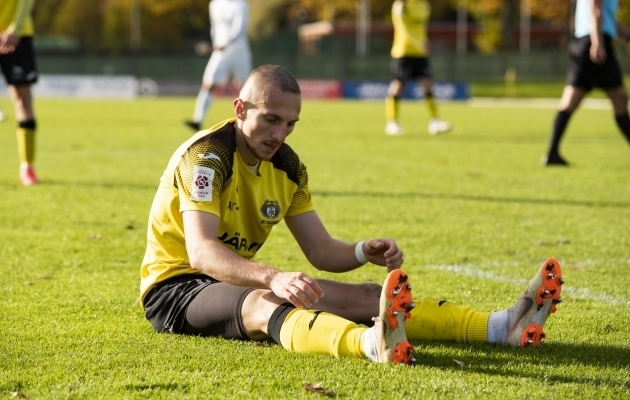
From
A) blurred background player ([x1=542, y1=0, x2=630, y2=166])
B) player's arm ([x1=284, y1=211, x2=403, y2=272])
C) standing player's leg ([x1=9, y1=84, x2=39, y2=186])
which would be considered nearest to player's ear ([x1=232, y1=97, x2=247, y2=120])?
player's arm ([x1=284, y1=211, x2=403, y2=272])

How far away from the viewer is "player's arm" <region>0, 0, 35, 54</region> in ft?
30.2

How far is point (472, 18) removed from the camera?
3196 inches

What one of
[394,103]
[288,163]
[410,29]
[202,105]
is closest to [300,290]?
[288,163]

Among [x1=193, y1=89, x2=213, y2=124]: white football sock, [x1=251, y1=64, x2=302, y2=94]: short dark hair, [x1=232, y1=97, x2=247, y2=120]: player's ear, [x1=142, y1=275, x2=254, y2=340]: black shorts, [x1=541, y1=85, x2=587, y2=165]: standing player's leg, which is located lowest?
[x1=193, y1=89, x2=213, y2=124]: white football sock

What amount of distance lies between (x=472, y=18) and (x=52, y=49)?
34.1 m

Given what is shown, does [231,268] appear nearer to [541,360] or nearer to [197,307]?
[197,307]

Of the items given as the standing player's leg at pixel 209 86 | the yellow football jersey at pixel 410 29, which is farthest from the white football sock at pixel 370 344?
the yellow football jersey at pixel 410 29

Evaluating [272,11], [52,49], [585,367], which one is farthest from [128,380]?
[272,11]

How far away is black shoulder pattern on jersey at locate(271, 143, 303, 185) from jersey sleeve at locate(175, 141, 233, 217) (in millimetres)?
300

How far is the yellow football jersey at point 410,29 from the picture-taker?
17594mm

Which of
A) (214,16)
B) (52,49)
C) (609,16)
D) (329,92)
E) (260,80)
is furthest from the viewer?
(52,49)

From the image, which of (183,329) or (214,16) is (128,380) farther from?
(214,16)

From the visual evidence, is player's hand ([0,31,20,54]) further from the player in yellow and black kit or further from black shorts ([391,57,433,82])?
black shorts ([391,57,433,82])

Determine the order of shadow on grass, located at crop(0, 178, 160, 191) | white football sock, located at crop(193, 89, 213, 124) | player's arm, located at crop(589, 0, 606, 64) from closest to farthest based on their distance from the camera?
1. shadow on grass, located at crop(0, 178, 160, 191)
2. player's arm, located at crop(589, 0, 606, 64)
3. white football sock, located at crop(193, 89, 213, 124)
